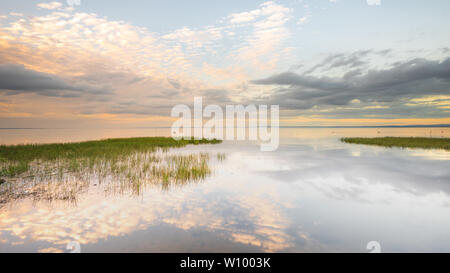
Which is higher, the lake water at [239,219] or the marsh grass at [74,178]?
the marsh grass at [74,178]

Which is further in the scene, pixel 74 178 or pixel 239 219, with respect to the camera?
pixel 74 178

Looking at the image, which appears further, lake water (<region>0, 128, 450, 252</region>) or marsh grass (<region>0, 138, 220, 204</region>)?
marsh grass (<region>0, 138, 220, 204</region>)

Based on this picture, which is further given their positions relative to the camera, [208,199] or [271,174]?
[271,174]

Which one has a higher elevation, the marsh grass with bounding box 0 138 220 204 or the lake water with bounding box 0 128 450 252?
the marsh grass with bounding box 0 138 220 204

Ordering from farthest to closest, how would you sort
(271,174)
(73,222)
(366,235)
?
(271,174)
(73,222)
(366,235)

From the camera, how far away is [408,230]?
7.69 metres

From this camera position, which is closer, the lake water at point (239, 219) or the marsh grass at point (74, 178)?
the lake water at point (239, 219)

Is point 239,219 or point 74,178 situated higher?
point 74,178
